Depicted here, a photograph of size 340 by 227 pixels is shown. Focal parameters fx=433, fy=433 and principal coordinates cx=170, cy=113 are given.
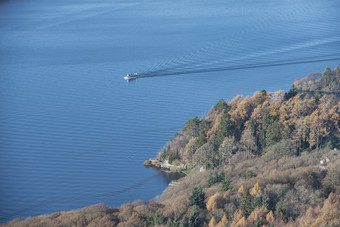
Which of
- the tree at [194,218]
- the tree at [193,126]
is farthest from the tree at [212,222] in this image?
the tree at [193,126]

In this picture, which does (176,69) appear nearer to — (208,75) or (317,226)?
(208,75)

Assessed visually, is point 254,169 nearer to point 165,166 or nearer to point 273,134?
point 273,134

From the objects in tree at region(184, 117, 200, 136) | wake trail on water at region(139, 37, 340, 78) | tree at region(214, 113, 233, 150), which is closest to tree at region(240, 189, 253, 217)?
tree at region(214, 113, 233, 150)

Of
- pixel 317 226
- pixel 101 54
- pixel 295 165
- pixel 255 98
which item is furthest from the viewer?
pixel 101 54

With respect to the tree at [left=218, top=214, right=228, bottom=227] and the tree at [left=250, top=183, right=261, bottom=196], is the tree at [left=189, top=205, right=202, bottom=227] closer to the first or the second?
the tree at [left=218, top=214, right=228, bottom=227]

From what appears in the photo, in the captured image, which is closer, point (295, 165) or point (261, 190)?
point (261, 190)

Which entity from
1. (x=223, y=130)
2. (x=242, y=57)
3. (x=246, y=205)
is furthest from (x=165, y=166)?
(x=242, y=57)

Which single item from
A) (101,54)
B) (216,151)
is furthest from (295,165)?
(101,54)
